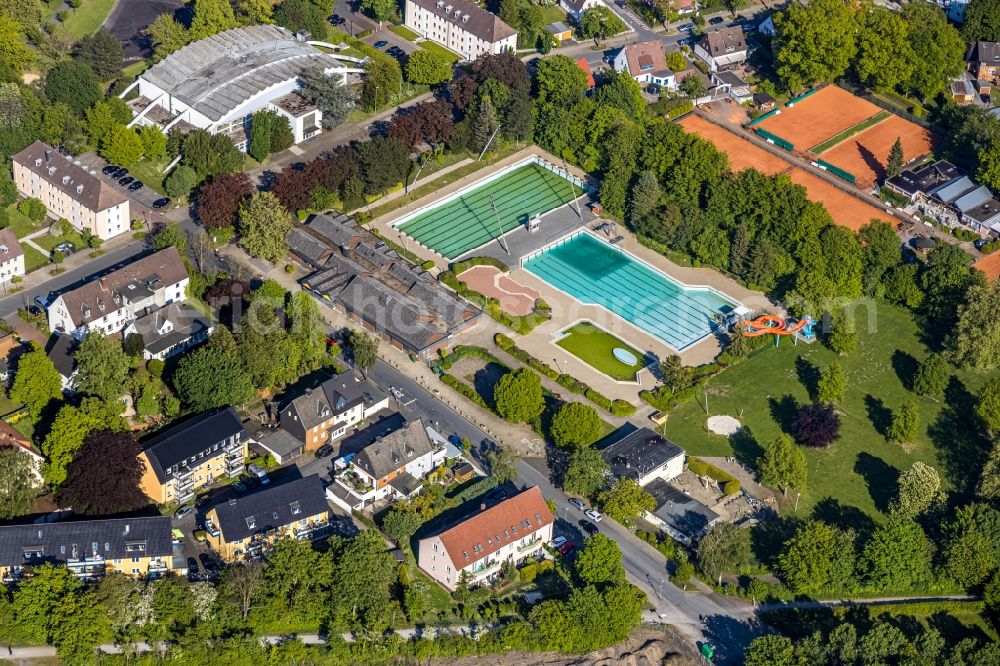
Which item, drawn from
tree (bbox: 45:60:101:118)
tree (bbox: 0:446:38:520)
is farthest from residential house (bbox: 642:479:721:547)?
tree (bbox: 45:60:101:118)

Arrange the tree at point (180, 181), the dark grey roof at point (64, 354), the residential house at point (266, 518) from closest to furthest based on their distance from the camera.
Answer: the residential house at point (266, 518), the dark grey roof at point (64, 354), the tree at point (180, 181)

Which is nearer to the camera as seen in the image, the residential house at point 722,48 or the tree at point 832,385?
the tree at point 832,385

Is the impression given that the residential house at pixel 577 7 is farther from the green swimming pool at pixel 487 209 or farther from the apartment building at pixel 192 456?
the apartment building at pixel 192 456

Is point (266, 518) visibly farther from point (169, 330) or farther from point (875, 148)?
point (875, 148)

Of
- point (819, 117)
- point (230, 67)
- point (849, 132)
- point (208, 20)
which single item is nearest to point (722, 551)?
point (849, 132)

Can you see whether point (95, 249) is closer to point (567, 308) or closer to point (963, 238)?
point (567, 308)

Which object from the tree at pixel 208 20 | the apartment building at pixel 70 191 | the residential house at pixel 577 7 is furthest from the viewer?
the residential house at pixel 577 7

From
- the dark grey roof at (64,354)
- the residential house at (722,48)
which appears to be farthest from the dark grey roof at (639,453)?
the residential house at (722,48)
